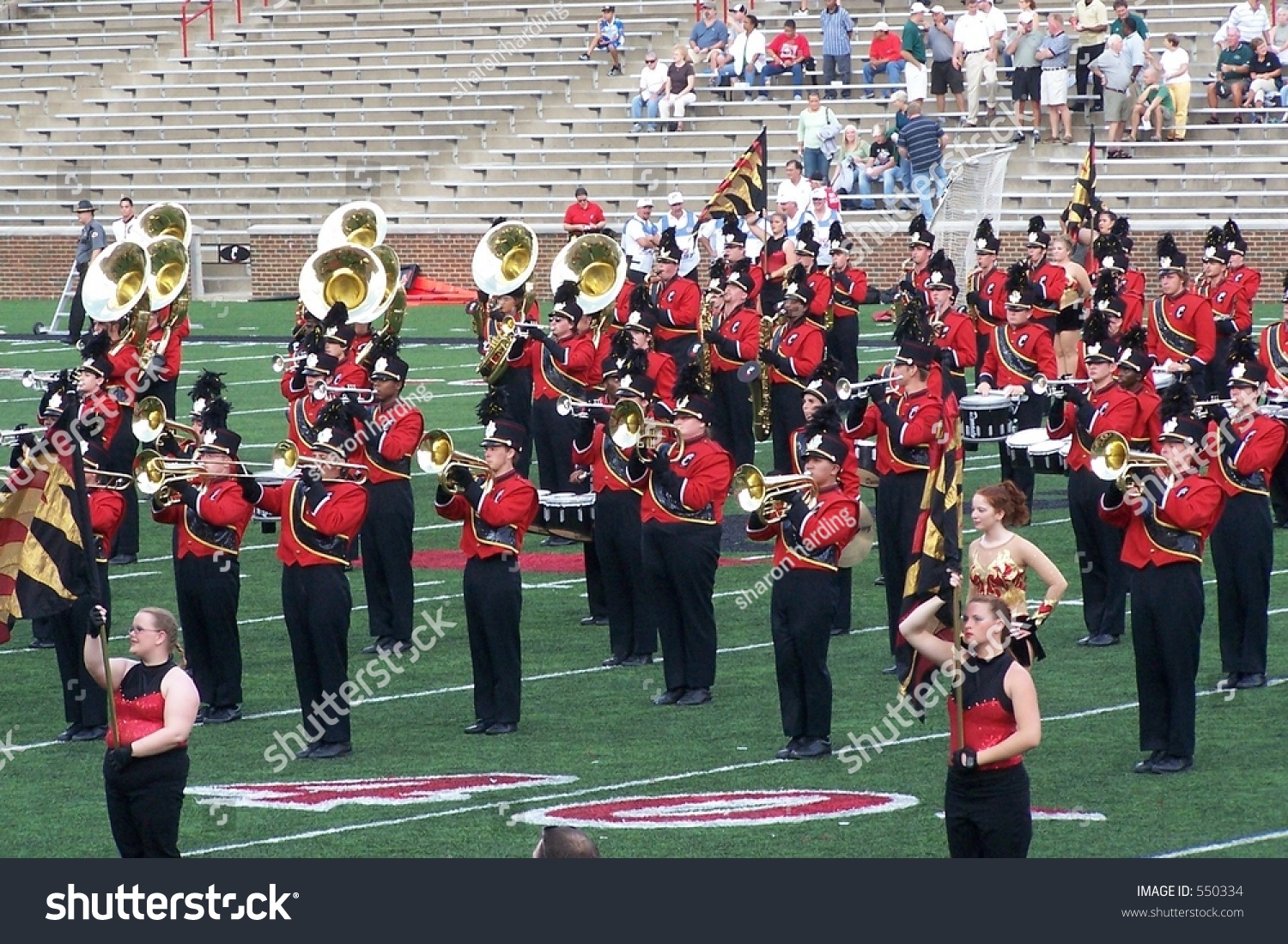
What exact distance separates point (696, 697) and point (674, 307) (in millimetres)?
5791

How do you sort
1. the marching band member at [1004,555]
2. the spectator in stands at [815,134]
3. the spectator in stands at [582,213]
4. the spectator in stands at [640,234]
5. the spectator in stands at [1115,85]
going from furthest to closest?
the spectator in stands at [815,134] < the spectator in stands at [1115,85] < the spectator in stands at [582,213] < the spectator in stands at [640,234] < the marching band member at [1004,555]

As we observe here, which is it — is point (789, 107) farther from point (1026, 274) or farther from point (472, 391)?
point (1026, 274)

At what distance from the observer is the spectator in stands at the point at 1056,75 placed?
26.9m

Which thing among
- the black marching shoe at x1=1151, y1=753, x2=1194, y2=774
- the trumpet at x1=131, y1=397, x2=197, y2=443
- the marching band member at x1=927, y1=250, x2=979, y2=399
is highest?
the trumpet at x1=131, y1=397, x2=197, y2=443

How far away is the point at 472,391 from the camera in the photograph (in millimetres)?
21750

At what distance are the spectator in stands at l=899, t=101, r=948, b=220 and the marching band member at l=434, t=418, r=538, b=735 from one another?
54.5 ft

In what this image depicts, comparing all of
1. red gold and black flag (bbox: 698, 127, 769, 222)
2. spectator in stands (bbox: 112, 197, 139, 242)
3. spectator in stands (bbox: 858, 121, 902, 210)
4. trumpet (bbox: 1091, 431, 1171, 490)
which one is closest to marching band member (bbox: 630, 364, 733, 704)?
trumpet (bbox: 1091, 431, 1171, 490)

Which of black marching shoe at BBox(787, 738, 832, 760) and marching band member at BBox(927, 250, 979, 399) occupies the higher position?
marching band member at BBox(927, 250, 979, 399)

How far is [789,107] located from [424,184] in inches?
198

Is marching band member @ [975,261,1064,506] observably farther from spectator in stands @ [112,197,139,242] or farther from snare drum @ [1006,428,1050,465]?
spectator in stands @ [112,197,139,242]

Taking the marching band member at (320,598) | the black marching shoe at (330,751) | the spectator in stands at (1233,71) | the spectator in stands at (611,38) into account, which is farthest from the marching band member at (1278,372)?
the spectator in stands at (611,38)

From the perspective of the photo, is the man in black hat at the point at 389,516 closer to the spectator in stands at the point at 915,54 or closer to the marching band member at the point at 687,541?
the marching band member at the point at 687,541

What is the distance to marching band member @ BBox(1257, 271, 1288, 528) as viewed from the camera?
13.9 meters

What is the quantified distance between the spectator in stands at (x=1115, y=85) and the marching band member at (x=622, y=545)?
16.0 metres
